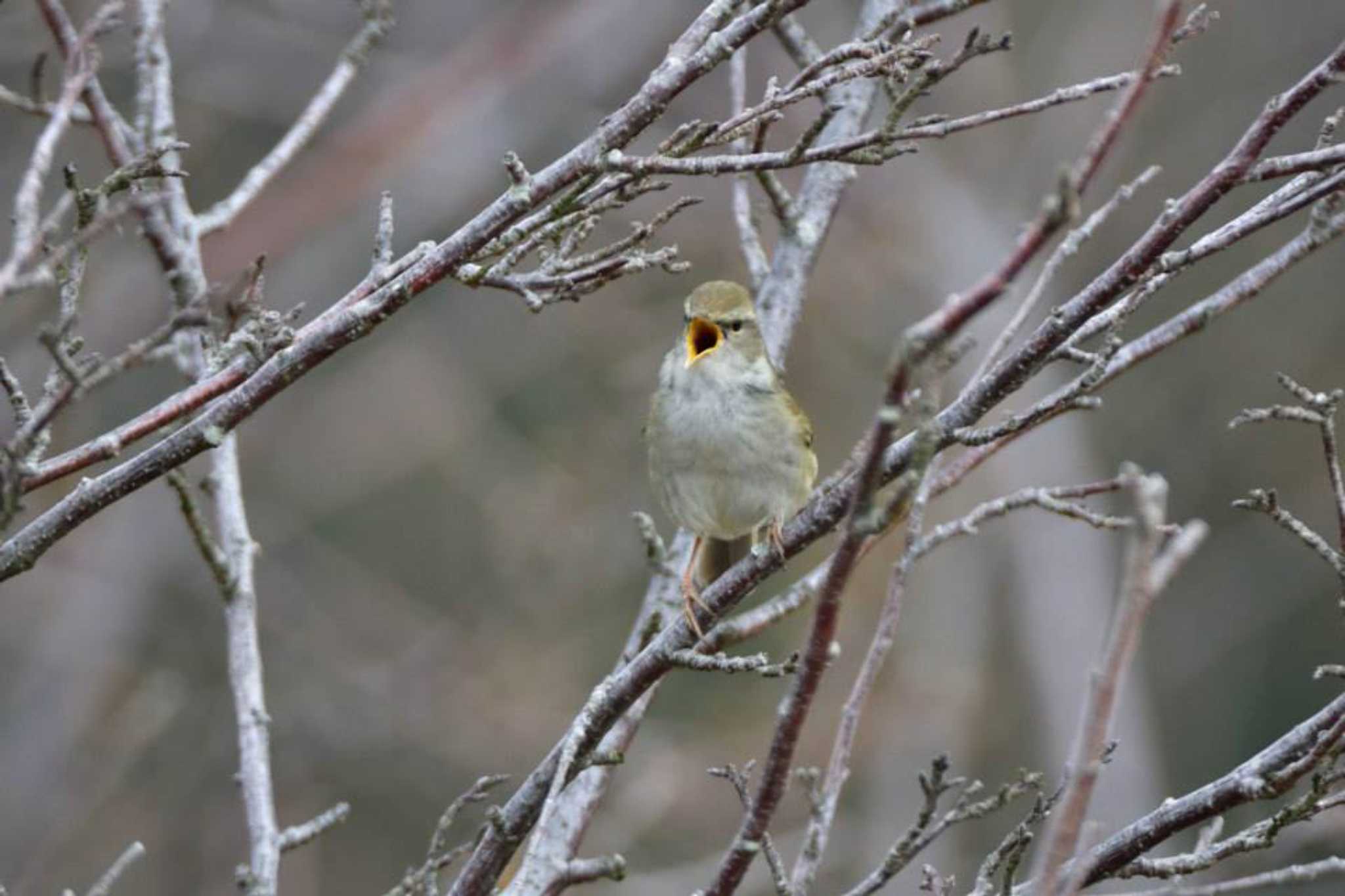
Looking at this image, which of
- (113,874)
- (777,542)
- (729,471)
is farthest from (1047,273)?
(729,471)

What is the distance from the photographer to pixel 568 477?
934 cm

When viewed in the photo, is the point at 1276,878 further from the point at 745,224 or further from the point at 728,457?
the point at 745,224

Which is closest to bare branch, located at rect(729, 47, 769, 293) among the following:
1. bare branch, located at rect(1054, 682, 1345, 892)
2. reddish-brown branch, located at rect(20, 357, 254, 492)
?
reddish-brown branch, located at rect(20, 357, 254, 492)

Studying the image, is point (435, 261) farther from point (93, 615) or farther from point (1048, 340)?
point (93, 615)

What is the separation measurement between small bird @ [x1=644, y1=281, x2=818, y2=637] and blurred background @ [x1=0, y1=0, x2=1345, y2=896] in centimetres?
319

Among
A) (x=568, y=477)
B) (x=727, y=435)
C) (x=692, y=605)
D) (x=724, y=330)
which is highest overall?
(x=568, y=477)

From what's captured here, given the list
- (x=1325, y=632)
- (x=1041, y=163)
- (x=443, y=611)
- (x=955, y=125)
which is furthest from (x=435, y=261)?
A: (x=1325, y=632)

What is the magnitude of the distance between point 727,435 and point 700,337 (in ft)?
1.07

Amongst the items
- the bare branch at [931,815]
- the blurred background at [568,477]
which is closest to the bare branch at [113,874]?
the bare branch at [931,815]

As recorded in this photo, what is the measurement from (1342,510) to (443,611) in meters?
9.10

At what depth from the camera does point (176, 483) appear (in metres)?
3.14

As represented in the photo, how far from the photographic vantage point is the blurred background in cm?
859

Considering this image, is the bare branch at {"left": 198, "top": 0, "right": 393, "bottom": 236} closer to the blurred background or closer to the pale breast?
the pale breast

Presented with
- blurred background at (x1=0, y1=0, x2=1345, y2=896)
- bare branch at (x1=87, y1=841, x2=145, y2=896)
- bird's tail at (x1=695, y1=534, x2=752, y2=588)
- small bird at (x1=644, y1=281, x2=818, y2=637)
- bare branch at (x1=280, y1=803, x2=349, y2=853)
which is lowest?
bare branch at (x1=87, y1=841, x2=145, y2=896)
